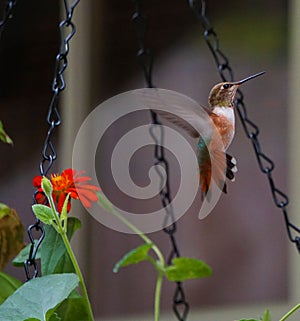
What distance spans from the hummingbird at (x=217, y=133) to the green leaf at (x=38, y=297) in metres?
0.16

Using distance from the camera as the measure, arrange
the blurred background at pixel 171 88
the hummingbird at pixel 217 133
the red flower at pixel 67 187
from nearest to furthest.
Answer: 1. the hummingbird at pixel 217 133
2. the red flower at pixel 67 187
3. the blurred background at pixel 171 88

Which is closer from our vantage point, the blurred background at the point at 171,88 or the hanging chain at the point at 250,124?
the hanging chain at the point at 250,124

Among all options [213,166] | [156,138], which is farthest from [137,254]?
[213,166]

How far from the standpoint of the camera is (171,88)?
2260mm

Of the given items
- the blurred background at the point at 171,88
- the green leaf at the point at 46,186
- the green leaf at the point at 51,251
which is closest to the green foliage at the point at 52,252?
the green leaf at the point at 51,251

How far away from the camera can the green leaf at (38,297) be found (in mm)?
697

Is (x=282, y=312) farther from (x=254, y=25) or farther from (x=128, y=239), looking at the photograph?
(x=254, y=25)

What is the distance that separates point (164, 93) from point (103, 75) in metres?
1.85

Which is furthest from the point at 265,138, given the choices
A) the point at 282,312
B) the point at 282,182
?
the point at 282,312

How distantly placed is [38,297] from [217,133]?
0.79 ft

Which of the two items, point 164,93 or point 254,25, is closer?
point 164,93

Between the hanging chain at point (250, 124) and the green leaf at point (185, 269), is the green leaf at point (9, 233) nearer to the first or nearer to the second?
the green leaf at point (185, 269)

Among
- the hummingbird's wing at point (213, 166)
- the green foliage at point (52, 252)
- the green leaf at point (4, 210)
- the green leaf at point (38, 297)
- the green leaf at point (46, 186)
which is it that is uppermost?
the green leaf at point (4, 210)

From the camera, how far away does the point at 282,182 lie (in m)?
2.10
